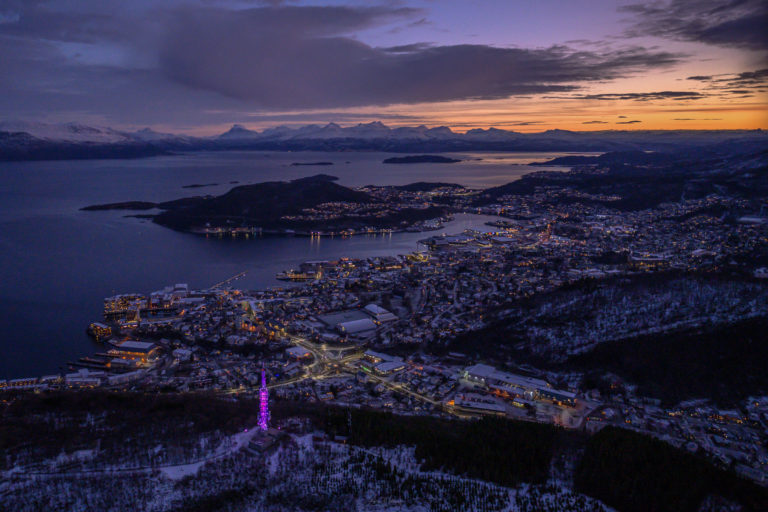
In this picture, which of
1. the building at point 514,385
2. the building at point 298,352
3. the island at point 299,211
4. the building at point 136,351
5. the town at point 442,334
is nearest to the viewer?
the town at point 442,334

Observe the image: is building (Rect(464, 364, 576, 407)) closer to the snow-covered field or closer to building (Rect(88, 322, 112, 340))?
the snow-covered field

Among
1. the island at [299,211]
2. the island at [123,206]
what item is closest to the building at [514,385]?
the island at [299,211]

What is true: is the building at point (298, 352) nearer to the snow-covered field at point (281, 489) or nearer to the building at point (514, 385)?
the building at point (514, 385)

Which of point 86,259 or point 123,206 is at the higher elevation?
point 123,206

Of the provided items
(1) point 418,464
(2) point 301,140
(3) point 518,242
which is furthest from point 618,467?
(2) point 301,140

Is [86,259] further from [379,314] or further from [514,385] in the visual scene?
[514,385]

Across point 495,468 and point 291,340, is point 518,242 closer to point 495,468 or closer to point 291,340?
point 291,340

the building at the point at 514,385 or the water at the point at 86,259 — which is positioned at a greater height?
the water at the point at 86,259

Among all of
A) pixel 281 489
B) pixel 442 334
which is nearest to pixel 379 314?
pixel 442 334

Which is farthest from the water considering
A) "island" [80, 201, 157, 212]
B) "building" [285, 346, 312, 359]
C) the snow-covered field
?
the snow-covered field

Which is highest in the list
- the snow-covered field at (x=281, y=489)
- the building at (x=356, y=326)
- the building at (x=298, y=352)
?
the building at (x=356, y=326)

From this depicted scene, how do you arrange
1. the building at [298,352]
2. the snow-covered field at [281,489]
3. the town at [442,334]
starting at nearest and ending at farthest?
the snow-covered field at [281,489], the town at [442,334], the building at [298,352]

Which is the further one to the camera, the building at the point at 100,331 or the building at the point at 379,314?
the building at the point at 379,314
